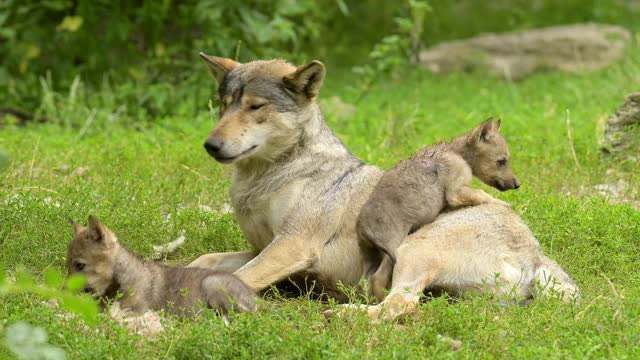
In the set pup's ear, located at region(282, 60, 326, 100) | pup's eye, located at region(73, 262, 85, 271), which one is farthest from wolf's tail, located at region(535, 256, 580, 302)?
pup's eye, located at region(73, 262, 85, 271)

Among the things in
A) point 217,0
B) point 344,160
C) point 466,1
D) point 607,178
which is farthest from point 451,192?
point 466,1

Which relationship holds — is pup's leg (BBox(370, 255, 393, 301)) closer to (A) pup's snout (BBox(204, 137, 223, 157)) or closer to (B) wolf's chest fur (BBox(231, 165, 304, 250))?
(B) wolf's chest fur (BBox(231, 165, 304, 250))

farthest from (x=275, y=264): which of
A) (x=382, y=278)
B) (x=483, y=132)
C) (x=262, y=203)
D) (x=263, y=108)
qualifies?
(x=483, y=132)

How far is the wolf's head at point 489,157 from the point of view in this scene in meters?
7.70

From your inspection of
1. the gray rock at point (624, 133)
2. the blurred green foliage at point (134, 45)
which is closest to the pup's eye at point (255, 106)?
the gray rock at point (624, 133)

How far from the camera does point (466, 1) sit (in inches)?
893

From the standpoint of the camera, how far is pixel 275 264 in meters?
6.87

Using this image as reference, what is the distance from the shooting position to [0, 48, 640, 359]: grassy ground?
18.3ft

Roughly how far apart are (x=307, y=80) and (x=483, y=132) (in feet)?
4.69

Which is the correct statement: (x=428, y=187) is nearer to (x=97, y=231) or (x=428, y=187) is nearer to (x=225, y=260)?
(x=225, y=260)

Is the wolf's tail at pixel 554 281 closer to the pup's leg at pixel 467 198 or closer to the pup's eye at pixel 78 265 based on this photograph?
the pup's leg at pixel 467 198

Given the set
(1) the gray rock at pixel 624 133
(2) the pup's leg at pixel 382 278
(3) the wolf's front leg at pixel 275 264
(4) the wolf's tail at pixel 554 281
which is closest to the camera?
(4) the wolf's tail at pixel 554 281

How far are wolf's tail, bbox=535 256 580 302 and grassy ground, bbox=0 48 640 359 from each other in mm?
152

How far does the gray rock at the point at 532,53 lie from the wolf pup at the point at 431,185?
377 inches
